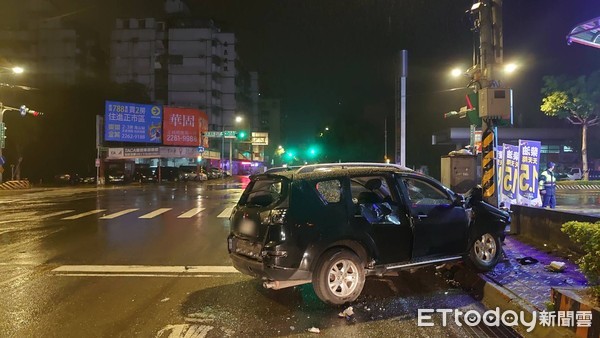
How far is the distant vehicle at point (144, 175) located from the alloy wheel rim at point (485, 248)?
50686 millimetres

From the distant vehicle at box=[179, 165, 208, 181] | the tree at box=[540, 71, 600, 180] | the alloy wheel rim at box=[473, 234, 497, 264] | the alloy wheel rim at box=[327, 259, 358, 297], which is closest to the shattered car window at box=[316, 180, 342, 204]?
the alloy wheel rim at box=[327, 259, 358, 297]

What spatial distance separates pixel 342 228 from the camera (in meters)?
5.71

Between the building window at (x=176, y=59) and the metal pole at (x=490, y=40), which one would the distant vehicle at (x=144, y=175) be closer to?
the building window at (x=176, y=59)

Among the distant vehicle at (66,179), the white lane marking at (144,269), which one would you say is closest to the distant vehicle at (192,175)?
the distant vehicle at (66,179)

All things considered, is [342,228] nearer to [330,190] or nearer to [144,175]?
[330,190]

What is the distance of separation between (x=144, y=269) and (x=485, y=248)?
5.73 m

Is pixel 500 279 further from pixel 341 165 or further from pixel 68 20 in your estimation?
pixel 68 20

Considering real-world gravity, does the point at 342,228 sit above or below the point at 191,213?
above

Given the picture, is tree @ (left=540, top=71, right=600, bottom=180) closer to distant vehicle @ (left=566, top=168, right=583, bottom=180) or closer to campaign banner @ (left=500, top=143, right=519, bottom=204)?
distant vehicle @ (left=566, top=168, right=583, bottom=180)

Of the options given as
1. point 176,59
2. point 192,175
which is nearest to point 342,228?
point 192,175

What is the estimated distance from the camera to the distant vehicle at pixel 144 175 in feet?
177

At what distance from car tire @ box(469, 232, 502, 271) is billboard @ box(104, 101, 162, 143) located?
4618 centimetres

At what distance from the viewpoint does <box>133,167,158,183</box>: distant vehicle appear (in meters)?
54.0

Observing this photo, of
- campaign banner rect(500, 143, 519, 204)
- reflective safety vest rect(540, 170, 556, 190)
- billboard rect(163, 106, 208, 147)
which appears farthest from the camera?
billboard rect(163, 106, 208, 147)
